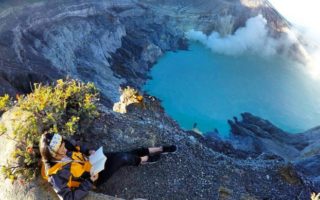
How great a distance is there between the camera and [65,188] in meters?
9.64

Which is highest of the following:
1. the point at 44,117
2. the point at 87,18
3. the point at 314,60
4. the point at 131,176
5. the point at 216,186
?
the point at 44,117

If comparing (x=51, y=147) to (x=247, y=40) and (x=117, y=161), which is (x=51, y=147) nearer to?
(x=117, y=161)

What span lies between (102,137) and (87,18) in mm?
59921

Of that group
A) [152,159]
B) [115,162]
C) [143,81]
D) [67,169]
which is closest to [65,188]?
[67,169]

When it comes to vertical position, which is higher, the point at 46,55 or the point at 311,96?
the point at 46,55

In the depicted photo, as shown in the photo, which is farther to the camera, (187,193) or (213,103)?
(213,103)

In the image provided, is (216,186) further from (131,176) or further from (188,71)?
(188,71)

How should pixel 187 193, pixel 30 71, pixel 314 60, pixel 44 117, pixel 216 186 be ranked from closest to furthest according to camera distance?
pixel 44 117 < pixel 187 193 < pixel 216 186 < pixel 30 71 < pixel 314 60

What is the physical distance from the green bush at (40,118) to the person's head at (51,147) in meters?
0.46

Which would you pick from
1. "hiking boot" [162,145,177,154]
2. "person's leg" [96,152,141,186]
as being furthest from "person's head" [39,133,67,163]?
"hiking boot" [162,145,177,154]

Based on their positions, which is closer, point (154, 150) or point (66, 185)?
point (66, 185)

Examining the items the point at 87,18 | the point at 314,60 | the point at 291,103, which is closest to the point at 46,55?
the point at 87,18

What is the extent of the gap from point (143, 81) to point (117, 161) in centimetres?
5567

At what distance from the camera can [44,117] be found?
11.1 m
